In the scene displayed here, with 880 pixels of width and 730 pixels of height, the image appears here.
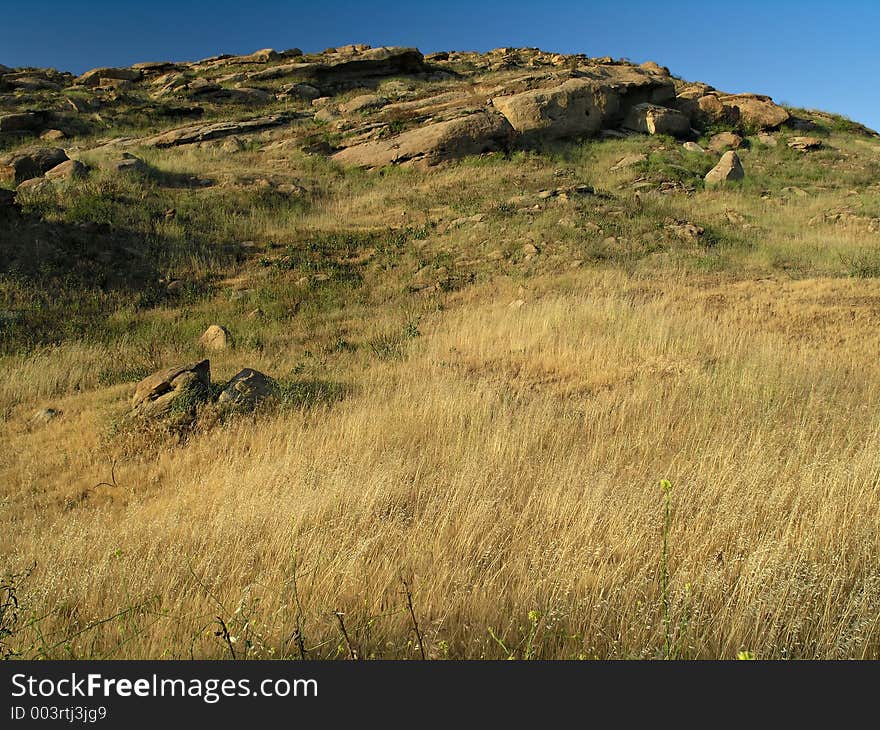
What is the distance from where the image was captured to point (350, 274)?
14.0 metres

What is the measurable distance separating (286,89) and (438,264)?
88.6 ft

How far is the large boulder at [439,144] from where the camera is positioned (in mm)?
23547

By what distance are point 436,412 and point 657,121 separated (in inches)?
1074

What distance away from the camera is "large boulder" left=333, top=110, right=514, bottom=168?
2355 cm

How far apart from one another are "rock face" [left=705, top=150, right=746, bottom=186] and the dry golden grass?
16182 mm

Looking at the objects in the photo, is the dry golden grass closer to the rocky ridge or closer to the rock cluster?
the rock cluster

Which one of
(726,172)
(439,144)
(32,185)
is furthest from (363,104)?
(726,172)

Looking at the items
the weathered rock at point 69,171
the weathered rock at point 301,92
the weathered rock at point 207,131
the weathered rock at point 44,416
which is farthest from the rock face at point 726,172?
the weathered rock at point 301,92

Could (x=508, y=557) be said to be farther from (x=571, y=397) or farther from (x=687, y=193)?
(x=687, y=193)

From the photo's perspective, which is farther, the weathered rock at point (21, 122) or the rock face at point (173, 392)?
the weathered rock at point (21, 122)

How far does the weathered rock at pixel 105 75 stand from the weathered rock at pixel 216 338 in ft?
123

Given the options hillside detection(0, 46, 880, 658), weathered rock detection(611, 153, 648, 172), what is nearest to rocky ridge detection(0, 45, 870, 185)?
weathered rock detection(611, 153, 648, 172)

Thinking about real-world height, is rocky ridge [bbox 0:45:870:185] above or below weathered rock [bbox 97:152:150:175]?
above

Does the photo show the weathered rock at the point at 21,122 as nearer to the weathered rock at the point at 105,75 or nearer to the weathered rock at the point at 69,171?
the weathered rock at the point at 69,171
